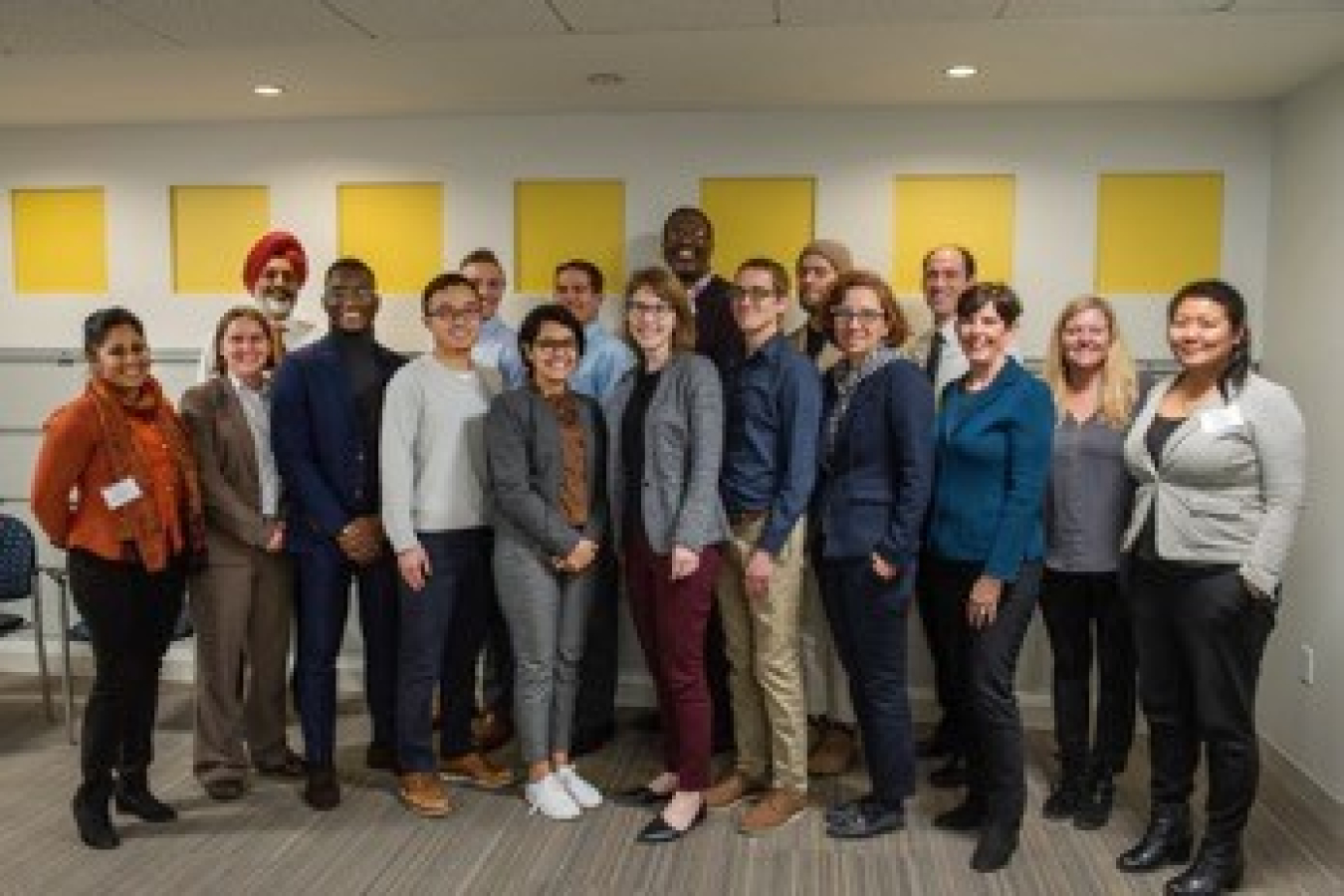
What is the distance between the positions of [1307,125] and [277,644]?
3.93m

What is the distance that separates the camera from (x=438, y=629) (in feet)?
10.9

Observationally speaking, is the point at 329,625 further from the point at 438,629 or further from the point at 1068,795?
the point at 1068,795

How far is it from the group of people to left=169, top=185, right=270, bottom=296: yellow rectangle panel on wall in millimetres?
1315

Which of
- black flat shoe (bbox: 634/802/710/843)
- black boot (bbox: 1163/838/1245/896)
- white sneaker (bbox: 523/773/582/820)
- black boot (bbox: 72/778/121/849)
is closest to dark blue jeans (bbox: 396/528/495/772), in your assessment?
white sneaker (bbox: 523/773/582/820)

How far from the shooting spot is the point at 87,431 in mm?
3012

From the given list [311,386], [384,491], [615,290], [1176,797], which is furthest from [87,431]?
[1176,797]

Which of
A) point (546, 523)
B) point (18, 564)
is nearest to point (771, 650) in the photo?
point (546, 523)

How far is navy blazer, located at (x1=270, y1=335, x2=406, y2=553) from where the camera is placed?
3262mm

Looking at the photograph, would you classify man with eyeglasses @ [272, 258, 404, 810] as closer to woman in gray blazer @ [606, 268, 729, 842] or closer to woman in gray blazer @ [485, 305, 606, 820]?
woman in gray blazer @ [485, 305, 606, 820]

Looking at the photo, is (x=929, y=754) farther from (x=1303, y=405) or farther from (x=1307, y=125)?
(x=1307, y=125)

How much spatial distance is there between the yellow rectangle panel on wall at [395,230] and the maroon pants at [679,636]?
2020 millimetres

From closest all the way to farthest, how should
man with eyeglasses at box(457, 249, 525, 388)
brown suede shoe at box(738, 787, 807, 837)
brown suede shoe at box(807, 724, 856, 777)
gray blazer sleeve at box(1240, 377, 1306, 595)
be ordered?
1. gray blazer sleeve at box(1240, 377, 1306, 595)
2. brown suede shoe at box(738, 787, 807, 837)
3. brown suede shoe at box(807, 724, 856, 777)
4. man with eyeglasses at box(457, 249, 525, 388)

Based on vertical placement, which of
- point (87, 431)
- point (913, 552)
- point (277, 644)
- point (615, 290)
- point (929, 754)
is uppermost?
point (615, 290)

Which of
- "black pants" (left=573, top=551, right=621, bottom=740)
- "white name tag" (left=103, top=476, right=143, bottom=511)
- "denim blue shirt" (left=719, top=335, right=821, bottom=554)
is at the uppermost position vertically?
"denim blue shirt" (left=719, top=335, right=821, bottom=554)
